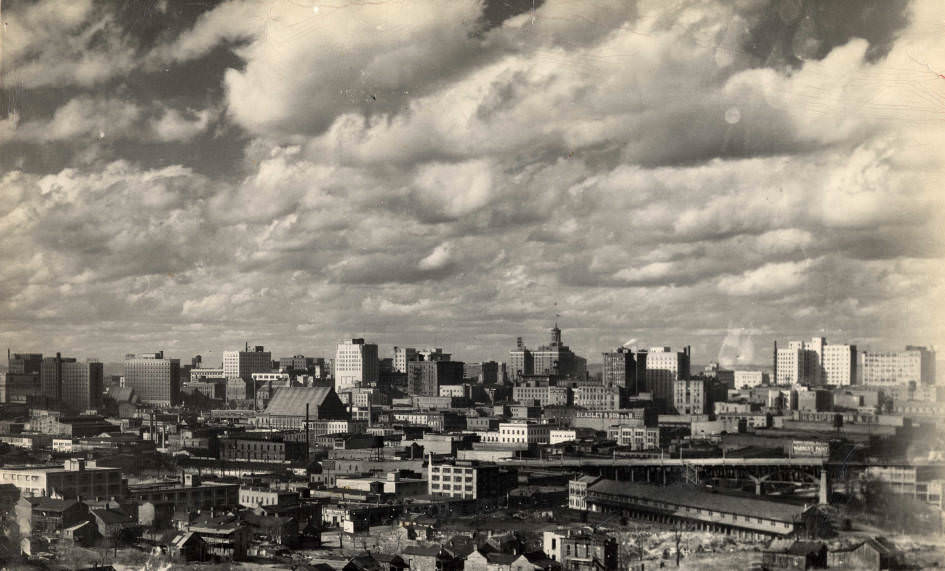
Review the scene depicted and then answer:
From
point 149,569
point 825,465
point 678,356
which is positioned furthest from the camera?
point 678,356

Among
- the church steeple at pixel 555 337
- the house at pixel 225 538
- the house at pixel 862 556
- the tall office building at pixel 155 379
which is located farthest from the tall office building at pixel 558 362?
the house at pixel 862 556

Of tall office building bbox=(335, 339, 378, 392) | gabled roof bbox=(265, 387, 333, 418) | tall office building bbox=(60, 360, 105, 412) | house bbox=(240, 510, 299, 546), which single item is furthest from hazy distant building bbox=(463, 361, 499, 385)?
house bbox=(240, 510, 299, 546)

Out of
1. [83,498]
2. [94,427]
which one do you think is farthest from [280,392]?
[83,498]

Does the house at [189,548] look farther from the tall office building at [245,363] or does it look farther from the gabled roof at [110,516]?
the tall office building at [245,363]

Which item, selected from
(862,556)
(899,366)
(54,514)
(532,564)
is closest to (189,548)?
(54,514)

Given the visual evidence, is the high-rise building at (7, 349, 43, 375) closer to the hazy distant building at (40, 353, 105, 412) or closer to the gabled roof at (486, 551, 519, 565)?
the hazy distant building at (40, 353, 105, 412)

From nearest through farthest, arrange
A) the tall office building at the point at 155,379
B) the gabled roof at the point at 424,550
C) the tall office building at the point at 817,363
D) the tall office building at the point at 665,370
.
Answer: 1. the gabled roof at the point at 424,550
2. the tall office building at the point at 817,363
3. the tall office building at the point at 665,370
4. the tall office building at the point at 155,379

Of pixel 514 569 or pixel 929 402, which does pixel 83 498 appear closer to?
pixel 514 569
